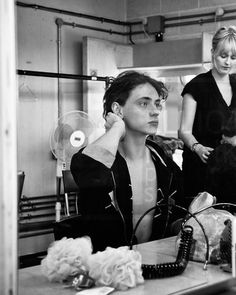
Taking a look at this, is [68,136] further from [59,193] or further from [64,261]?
[64,261]

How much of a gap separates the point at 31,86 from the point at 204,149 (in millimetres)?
1096

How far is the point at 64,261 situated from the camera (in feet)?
6.52

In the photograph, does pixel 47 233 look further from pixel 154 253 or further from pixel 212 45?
pixel 212 45

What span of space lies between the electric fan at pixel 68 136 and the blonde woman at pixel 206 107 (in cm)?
57

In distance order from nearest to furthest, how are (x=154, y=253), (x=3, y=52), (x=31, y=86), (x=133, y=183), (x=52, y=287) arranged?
(x=3, y=52) → (x=52, y=287) → (x=31, y=86) → (x=154, y=253) → (x=133, y=183)

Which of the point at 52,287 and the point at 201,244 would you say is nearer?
the point at 52,287

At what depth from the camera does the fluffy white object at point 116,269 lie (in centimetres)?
194

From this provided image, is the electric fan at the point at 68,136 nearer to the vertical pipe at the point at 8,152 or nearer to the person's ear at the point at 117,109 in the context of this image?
the person's ear at the point at 117,109

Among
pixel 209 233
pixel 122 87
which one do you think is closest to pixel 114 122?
pixel 122 87

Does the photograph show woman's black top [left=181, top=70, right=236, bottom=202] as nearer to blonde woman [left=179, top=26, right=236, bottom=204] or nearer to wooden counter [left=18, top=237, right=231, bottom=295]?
blonde woman [left=179, top=26, right=236, bottom=204]

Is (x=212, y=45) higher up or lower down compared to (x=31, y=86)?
higher up

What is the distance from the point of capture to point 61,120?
253 centimetres

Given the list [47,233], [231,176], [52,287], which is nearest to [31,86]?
[47,233]

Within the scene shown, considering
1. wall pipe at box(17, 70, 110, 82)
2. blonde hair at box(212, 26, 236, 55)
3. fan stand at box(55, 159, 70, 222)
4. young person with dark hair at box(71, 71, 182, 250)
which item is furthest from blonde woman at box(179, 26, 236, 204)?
fan stand at box(55, 159, 70, 222)
